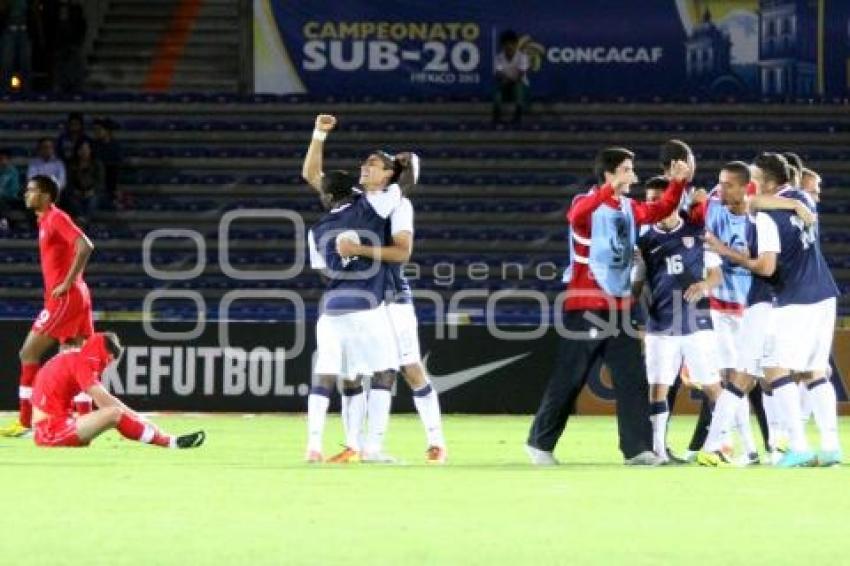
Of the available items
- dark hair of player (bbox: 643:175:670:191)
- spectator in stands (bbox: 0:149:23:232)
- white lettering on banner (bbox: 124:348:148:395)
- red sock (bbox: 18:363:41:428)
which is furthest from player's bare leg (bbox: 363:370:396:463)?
spectator in stands (bbox: 0:149:23:232)

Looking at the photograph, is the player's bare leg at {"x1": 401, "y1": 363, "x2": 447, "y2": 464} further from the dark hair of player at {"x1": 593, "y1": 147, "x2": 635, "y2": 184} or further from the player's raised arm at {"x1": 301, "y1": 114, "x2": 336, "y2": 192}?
the dark hair of player at {"x1": 593, "y1": 147, "x2": 635, "y2": 184}

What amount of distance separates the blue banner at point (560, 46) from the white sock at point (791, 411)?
52.0 feet

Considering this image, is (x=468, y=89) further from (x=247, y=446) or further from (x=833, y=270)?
(x=247, y=446)

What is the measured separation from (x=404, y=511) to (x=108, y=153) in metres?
17.6

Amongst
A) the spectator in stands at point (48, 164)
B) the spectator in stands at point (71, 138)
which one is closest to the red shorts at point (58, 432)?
the spectator in stands at point (48, 164)

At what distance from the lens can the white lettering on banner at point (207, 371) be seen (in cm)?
2305

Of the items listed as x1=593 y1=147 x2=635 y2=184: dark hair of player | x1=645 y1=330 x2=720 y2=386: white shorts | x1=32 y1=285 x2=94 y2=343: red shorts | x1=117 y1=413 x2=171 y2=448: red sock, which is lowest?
x1=117 y1=413 x2=171 y2=448: red sock

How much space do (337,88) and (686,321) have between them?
50.8 ft

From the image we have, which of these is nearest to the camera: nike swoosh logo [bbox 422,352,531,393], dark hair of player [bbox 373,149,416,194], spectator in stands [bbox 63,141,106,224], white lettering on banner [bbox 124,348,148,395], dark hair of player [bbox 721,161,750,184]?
dark hair of player [bbox 373,149,416,194]

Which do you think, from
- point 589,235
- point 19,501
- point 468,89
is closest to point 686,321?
point 589,235

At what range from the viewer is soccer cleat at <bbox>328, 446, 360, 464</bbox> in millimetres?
14359

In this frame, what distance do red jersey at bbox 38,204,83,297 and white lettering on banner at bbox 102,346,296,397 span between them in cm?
575

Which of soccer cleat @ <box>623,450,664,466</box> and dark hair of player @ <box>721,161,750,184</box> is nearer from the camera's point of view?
soccer cleat @ <box>623,450,664,466</box>

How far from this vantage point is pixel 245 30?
30281mm
